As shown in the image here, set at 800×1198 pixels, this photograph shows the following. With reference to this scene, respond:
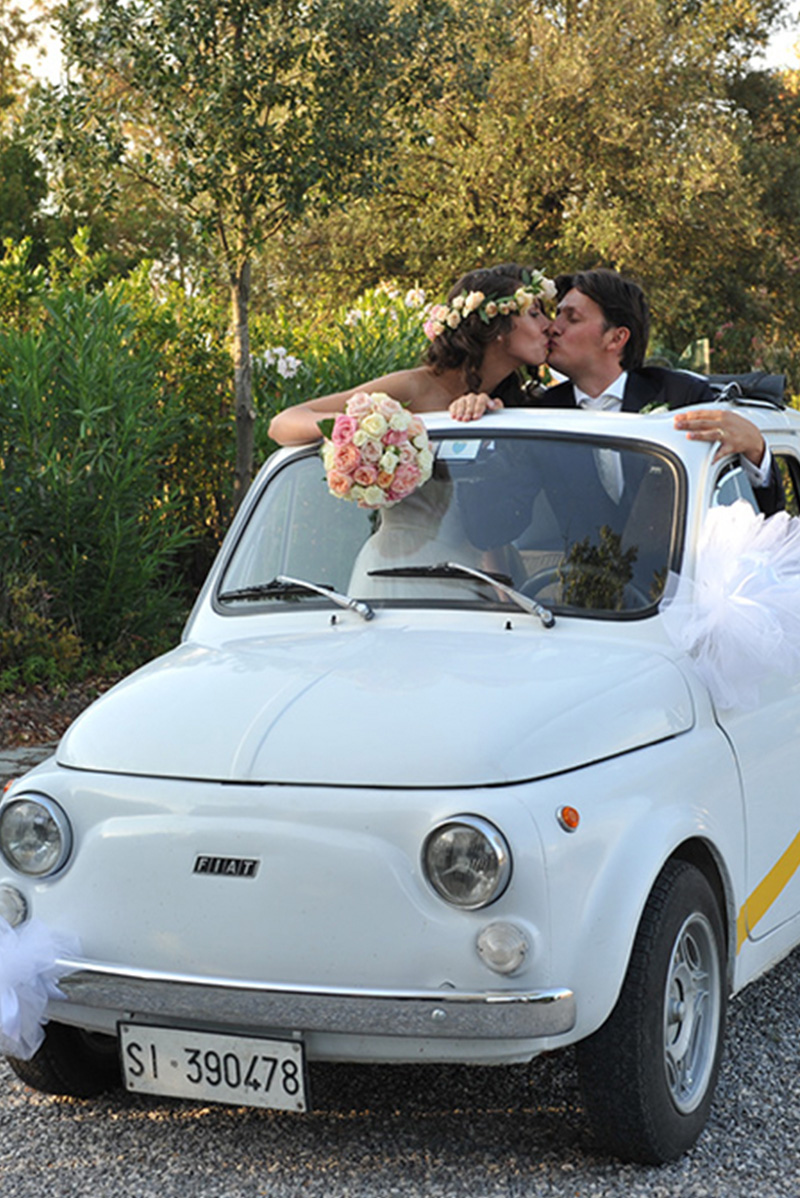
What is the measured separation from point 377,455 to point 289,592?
1.60 ft

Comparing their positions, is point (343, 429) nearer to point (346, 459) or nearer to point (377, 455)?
point (346, 459)

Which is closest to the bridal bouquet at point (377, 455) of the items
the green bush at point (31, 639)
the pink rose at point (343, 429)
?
the pink rose at point (343, 429)

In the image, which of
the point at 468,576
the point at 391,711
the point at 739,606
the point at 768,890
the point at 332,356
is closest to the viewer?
the point at 391,711

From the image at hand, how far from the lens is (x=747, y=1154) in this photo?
12.1 feet

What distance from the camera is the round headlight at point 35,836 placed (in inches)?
141

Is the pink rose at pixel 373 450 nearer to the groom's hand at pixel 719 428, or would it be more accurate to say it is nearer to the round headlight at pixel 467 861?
the groom's hand at pixel 719 428

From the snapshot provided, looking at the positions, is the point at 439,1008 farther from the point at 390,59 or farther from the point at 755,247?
the point at 755,247

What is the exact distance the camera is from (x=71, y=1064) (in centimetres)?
394

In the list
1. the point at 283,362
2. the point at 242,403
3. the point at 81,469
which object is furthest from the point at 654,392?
the point at 283,362

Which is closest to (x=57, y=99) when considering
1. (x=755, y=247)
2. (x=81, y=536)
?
(x=81, y=536)

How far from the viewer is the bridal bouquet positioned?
4.47 m

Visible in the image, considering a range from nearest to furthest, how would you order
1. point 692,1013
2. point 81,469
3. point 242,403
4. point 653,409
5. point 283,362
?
point 692,1013 → point 653,409 → point 81,469 → point 242,403 → point 283,362

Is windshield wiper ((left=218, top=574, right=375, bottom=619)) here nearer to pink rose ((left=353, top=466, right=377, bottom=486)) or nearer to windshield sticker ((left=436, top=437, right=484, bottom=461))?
pink rose ((left=353, top=466, right=377, bottom=486))

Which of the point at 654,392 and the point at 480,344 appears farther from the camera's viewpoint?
the point at 480,344
